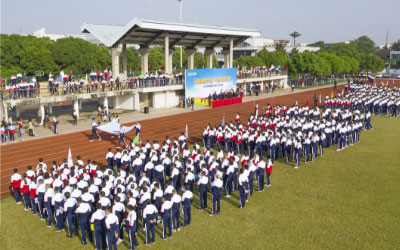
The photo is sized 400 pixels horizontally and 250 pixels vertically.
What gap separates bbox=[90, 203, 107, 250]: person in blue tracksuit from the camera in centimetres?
886

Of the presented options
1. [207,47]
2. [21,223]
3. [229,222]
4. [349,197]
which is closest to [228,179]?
[229,222]

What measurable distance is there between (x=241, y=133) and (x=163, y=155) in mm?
6150

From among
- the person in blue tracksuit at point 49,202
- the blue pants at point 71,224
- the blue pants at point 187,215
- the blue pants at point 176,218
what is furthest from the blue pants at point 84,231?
the blue pants at point 187,215

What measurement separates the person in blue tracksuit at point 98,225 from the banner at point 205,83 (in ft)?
87.1

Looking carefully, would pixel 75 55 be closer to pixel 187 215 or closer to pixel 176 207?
pixel 187 215

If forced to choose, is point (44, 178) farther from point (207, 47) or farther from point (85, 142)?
point (207, 47)

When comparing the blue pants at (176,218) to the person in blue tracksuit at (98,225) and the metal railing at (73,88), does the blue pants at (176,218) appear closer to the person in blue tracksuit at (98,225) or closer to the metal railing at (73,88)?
the person in blue tracksuit at (98,225)

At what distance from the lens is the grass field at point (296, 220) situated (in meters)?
9.59

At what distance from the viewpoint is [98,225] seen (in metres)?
8.92

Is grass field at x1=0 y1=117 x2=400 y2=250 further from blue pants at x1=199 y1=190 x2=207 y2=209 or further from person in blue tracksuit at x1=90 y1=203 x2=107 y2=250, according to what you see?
person in blue tracksuit at x1=90 y1=203 x2=107 y2=250

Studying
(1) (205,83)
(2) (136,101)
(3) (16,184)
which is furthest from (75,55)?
Answer: (3) (16,184)

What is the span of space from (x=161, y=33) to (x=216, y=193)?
27.0 meters

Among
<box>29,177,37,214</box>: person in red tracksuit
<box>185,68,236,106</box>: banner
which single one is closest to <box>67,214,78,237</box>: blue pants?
<box>29,177,37,214</box>: person in red tracksuit

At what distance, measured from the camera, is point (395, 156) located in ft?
58.3
